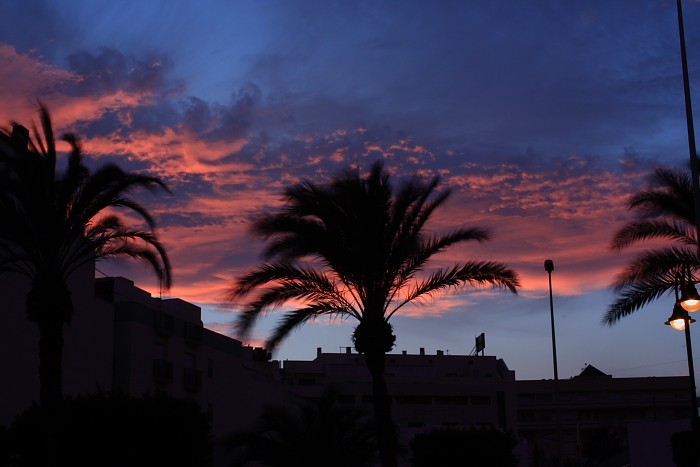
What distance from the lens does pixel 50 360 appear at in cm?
1869

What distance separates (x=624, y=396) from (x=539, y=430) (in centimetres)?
1089

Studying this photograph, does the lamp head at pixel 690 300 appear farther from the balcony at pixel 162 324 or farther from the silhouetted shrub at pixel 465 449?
the balcony at pixel 162 324

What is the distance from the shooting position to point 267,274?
75.9ft

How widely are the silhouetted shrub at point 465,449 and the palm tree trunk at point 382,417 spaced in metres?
3.48

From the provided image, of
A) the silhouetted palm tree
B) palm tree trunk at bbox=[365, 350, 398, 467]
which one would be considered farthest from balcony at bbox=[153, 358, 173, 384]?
palm tree trunk at bbox=[365, 350, 398, 467]

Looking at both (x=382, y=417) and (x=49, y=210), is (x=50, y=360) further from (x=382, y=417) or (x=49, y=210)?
(x=382, y=417)

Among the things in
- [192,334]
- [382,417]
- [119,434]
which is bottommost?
[119,434]

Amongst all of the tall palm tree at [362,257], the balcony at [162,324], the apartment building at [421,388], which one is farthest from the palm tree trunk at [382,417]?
the apartment building at [421,388]

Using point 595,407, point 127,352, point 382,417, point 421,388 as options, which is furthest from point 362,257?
point 595,407

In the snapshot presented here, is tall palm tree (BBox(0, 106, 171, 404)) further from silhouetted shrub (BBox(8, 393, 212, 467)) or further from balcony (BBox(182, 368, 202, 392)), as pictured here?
balcony (BBox(182, 368, 202, 392))

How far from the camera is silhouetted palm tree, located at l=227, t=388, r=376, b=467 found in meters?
25.0

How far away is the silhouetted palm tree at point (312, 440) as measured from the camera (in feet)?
82.0

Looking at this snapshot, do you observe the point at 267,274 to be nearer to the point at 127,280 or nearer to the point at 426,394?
the point at 127,280

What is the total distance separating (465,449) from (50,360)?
534 inches
